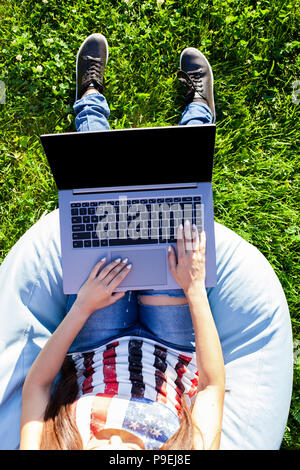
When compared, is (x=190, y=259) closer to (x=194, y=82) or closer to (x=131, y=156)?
(x=131, y=156)

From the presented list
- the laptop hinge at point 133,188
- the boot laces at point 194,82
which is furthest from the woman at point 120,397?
the boot laces at point 194,82

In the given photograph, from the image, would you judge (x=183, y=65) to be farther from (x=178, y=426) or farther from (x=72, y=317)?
(x=178, y=426)

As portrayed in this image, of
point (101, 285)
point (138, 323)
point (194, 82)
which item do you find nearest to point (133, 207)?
point (101, 285)

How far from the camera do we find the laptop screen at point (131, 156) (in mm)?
1350

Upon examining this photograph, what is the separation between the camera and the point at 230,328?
1.70 meters

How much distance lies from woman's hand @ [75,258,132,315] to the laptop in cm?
4

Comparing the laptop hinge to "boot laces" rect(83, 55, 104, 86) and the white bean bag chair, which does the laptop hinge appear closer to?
the white bean bag chair

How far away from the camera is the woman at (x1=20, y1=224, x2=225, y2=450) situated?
130cm

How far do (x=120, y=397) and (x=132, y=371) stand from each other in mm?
120

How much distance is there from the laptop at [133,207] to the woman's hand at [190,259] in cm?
3

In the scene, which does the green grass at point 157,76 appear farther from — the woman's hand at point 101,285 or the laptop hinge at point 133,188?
the woman's hand at point 101,285

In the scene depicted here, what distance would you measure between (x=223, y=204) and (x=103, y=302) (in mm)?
1033

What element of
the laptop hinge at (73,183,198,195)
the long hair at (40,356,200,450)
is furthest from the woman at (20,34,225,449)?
the laptop hinge at (73,183,198,195)
